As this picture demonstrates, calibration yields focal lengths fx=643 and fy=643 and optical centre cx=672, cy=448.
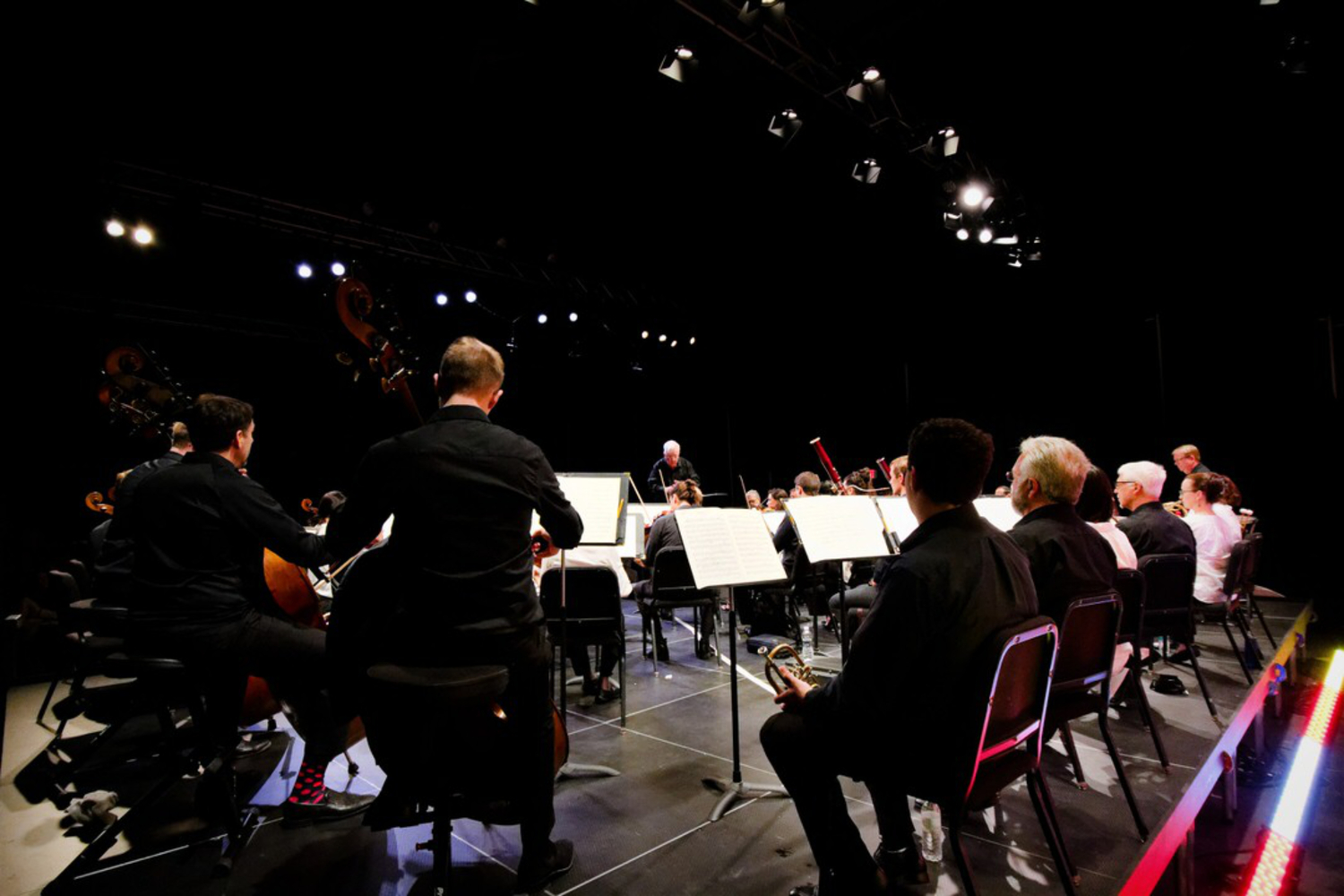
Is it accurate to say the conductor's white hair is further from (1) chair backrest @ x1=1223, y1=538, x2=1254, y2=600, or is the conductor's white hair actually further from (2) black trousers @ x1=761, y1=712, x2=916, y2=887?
(2) black trousers @ x1=761, y1=712, x2=916, y2=887

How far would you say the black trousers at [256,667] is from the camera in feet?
8.33

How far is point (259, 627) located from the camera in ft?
8.73

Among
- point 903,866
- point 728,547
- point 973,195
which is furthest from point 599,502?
point 973,195

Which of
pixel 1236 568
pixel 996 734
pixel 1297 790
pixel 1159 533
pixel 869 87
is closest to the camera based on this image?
pixel 996 734

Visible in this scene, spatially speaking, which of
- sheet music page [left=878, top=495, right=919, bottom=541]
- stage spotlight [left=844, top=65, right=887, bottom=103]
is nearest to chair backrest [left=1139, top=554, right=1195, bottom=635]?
sheet music page [left=878, top=495, right=919, bottom=541]

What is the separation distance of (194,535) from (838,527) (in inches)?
116

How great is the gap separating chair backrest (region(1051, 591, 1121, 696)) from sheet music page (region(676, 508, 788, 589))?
1.07 m

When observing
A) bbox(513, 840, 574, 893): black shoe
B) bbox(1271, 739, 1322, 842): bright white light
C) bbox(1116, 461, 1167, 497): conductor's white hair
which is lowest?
bbox(1271, 739, 1322, 842): bright white light

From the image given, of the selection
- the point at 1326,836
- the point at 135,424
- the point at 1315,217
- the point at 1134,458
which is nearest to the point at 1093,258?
the point at 1315,217

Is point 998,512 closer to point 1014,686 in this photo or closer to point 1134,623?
point 1134,623

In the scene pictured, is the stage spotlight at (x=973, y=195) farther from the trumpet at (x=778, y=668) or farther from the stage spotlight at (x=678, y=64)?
the trumpet at (x=778, y=668)

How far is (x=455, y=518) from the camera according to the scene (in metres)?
1.93

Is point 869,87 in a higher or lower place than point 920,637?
higher

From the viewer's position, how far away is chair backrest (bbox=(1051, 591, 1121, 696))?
2.28 meters
